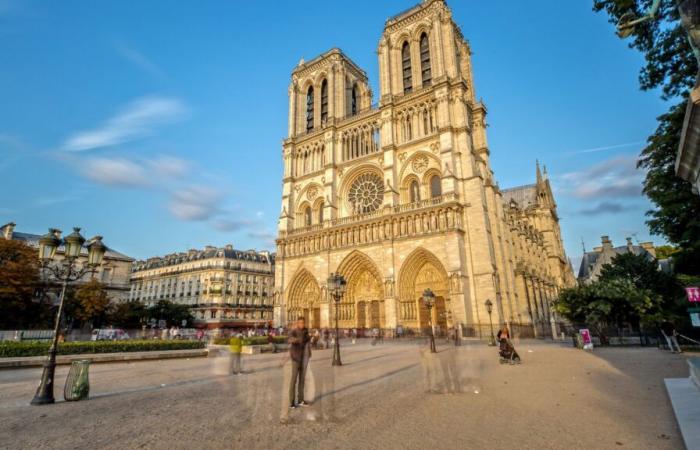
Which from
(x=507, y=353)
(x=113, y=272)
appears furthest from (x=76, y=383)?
(x=113, y=272)

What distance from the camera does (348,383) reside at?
860cm

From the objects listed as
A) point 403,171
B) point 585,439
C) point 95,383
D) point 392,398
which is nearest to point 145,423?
point 392,398

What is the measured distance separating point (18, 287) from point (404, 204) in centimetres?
2770

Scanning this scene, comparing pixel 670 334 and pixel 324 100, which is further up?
pixel 324 100

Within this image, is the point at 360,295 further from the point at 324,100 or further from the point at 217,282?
the point at 217,282

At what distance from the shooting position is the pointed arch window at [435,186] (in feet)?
98.7

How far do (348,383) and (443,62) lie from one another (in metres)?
29.4

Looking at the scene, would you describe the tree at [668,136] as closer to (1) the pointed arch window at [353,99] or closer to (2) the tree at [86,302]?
(1) the pointed arch window at [353,99]

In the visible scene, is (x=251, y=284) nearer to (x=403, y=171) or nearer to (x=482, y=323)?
(x=403, y=171)

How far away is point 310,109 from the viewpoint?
1608 inches

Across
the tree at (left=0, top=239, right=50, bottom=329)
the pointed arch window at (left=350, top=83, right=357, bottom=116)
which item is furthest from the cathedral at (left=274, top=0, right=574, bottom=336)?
the tree at (left=0, top=239, right=50, bottom=329)

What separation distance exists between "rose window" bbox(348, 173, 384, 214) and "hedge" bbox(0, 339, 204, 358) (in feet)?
64.2

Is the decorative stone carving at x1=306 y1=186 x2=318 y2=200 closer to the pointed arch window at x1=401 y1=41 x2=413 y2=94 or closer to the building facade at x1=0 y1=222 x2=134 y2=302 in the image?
the pointed arch window at x1=401 y1=41 x2=413 y2=94

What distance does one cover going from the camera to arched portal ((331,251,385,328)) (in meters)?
29.9
